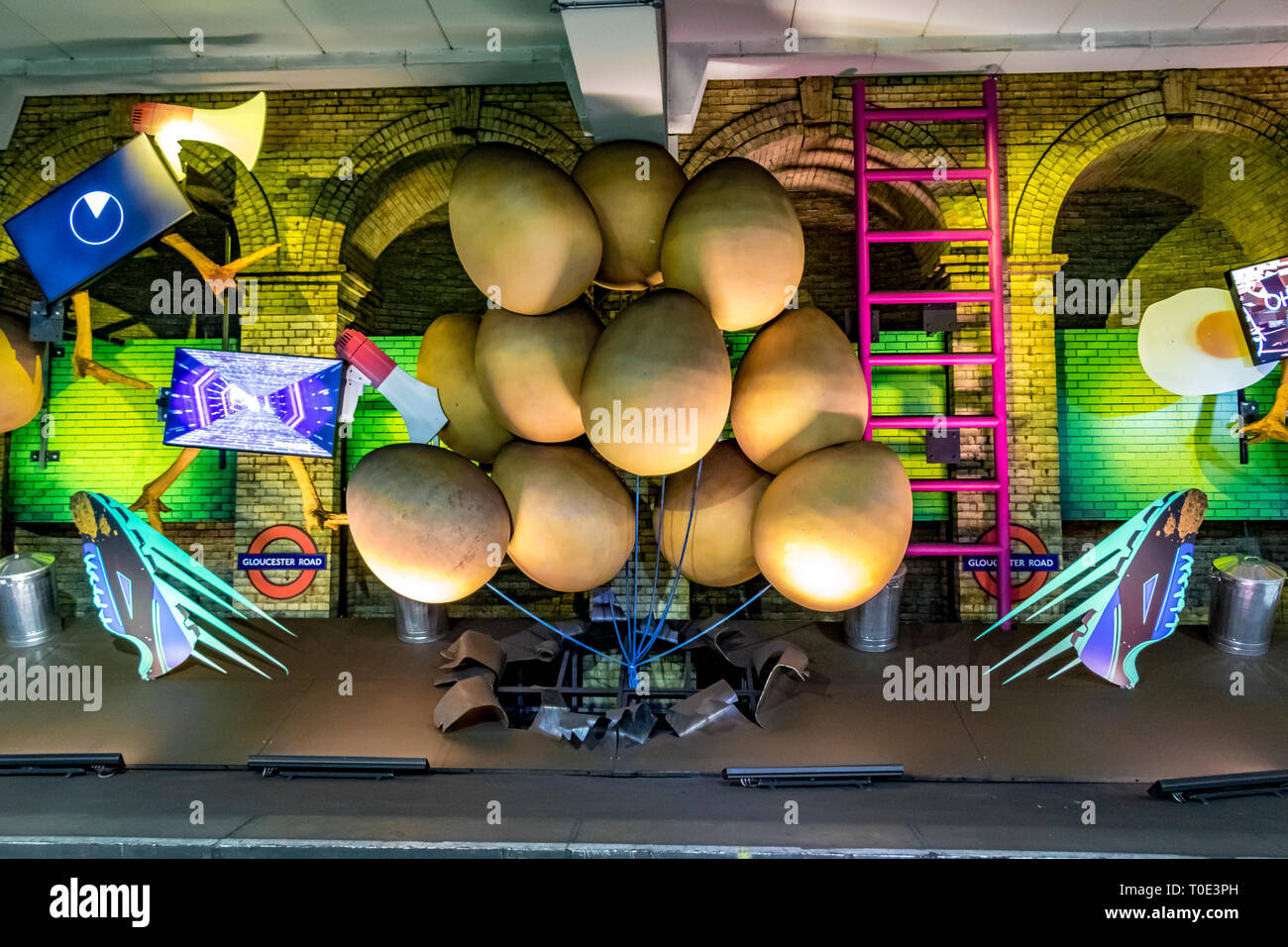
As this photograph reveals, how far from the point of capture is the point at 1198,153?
218 inches

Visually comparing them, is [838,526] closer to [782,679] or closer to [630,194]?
[630,194]

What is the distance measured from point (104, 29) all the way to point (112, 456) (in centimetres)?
303

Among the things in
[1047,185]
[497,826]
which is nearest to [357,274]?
[497,826]

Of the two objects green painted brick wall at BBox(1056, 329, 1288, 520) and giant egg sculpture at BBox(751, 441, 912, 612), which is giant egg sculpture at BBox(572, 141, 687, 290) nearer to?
giant egg sculpture at BBox(751, 441, 912, 612)

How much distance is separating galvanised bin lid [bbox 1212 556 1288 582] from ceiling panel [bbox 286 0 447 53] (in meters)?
5.61

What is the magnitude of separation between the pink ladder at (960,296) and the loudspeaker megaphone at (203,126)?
373cm

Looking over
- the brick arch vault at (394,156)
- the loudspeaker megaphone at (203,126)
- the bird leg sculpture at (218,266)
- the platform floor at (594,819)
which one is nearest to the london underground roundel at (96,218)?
the loudspeaker megaphone at (203,126)

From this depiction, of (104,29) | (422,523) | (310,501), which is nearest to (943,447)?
(422,523)

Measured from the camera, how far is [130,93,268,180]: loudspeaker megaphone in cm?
432

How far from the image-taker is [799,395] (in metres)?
2.57

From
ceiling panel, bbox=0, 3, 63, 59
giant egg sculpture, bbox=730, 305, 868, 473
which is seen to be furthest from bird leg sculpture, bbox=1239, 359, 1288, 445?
ceiling panel, bbox=0, 3, 63, 59

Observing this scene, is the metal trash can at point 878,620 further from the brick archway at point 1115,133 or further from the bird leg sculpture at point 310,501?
the bird leg sculpture at point 310,501

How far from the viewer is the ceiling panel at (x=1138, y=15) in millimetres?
4422
